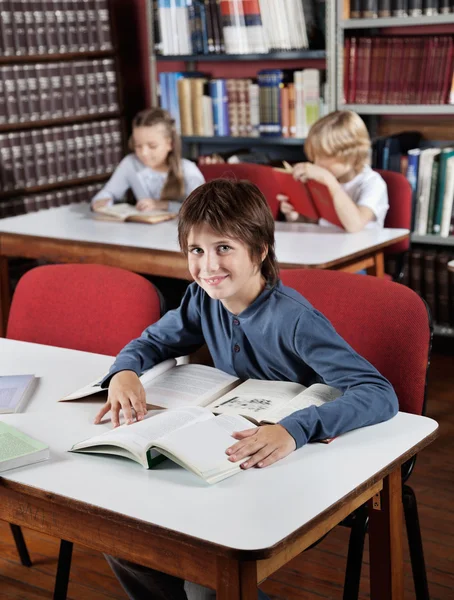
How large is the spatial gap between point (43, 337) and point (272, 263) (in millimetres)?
713

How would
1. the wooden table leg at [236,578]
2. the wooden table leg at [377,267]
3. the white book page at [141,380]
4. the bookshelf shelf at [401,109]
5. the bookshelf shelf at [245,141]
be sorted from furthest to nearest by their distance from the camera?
the bookshelf shelf at [245,141]
the bookshelf shelf at [401,109]
the wooden table leg at [377,267]
the white book page at [141,380]
the wooden table leg at [236,578]

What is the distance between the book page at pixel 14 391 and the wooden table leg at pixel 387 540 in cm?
65

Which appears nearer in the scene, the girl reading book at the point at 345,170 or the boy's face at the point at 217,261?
the boy's face at the point at 217,261

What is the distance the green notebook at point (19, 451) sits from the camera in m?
1.34

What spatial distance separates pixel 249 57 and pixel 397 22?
2.66 feet

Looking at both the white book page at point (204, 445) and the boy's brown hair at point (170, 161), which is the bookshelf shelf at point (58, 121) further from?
the white book page at point (204, 445)

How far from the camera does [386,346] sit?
70.4 inches

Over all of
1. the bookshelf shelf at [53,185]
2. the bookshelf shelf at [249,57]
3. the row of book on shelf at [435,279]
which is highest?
the bookshelf shelf at [249,57]

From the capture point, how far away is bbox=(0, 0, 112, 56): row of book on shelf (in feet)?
14.7

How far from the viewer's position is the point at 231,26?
176 inches

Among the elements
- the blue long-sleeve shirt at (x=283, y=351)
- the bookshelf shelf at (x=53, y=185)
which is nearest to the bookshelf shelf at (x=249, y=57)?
the bookshelf shelf at (x=53, y=185)

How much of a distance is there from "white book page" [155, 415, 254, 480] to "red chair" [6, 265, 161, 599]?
2.26 feet

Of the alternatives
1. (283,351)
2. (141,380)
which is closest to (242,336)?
(283,351)

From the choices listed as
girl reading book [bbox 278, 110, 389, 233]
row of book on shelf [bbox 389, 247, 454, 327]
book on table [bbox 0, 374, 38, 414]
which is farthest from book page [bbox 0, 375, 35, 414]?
row of book on shelf [bbox 389, 247, 454, 327]
